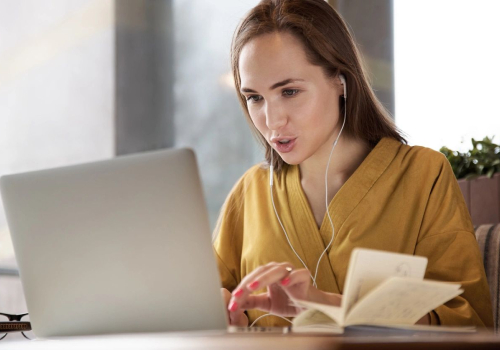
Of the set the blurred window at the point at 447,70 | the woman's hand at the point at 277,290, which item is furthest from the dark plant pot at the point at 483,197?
the woman's hand at the point at 277,290

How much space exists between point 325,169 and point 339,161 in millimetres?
42

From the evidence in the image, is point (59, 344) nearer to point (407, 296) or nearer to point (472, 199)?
point (407, 296)

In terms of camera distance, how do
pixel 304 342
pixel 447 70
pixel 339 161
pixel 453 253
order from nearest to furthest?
pixel 304 342, pixel 453 253, pixel 339 161, pixel 447 70

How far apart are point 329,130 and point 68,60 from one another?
4.57 ft

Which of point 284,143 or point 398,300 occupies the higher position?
point 284,143

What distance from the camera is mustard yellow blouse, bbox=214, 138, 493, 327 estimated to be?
4.56 feet

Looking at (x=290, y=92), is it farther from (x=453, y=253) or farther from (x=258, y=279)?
(x=258, y=279)

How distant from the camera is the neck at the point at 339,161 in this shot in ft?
5.52

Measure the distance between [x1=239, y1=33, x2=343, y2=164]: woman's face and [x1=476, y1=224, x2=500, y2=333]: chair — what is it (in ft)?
1.60

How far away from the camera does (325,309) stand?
83cm

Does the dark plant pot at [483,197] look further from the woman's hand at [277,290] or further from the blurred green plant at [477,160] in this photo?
the woman's hand at [277,290]

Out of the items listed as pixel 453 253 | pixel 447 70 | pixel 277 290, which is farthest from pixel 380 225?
pixel 447 70

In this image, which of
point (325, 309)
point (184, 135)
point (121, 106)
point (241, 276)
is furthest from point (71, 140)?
point (325, 309)

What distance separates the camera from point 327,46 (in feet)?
5.22
